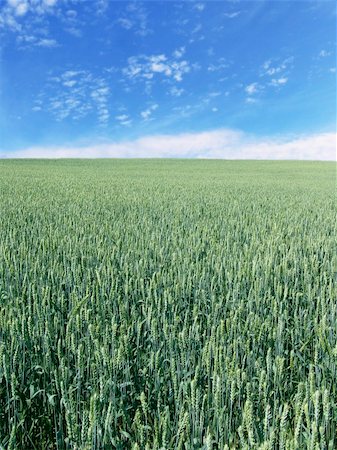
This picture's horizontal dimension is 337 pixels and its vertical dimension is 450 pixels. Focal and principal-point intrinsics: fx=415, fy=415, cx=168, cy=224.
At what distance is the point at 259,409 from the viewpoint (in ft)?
6.39

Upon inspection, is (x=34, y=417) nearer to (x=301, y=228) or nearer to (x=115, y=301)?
(x=115, y=301)

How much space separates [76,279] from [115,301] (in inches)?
27.9

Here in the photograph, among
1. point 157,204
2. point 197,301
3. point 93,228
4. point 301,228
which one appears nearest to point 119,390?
point 197,301

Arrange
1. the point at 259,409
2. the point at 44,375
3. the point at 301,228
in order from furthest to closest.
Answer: the point at 301,228 → the point at 44,375 → the point at 259,409

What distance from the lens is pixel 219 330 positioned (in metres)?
2.41

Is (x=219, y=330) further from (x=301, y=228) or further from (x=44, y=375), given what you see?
(x=301, y=228)

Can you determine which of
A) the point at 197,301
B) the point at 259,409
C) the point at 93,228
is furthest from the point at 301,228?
the point at 259,409

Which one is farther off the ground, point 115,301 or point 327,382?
point 115,301

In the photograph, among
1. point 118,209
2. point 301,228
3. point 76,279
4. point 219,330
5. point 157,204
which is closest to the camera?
point 219,330

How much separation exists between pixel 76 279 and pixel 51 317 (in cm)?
64

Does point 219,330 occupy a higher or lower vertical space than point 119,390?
higher

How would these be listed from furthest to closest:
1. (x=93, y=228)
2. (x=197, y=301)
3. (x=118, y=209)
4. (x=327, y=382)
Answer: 1. (x=118, y=209)
2. (x=93, y=228)
3. (x=197, y=301)
4. (x=327, y=382)

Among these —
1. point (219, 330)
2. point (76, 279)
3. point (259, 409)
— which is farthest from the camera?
point (76, 279)

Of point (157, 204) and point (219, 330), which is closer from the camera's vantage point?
point (219, 330)
